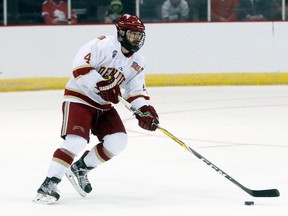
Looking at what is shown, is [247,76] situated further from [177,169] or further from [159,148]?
[177,169]

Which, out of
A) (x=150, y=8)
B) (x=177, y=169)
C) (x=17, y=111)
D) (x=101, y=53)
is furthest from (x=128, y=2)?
(x=101, y=53)

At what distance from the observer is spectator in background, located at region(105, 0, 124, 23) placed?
11.6m

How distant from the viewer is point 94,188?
225 inches

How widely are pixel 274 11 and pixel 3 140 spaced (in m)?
5.02

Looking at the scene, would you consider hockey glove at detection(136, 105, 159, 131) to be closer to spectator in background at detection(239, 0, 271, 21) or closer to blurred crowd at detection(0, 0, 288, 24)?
blurred crowd at detection(0, 0, 288, 24)

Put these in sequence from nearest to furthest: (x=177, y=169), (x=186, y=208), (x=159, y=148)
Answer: (x=186, y=208)
(x=177, y=169)
(x=159, y=148)

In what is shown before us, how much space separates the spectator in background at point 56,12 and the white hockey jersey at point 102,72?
6014 mm

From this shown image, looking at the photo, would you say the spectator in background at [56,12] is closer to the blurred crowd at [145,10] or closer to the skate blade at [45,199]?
the blurred crowd at [145,10]

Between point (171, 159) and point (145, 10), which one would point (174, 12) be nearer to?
point (145, 10)

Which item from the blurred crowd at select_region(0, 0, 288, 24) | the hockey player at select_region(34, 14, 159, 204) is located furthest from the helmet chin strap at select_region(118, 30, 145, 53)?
the blurred crowd at select_region(0, 0, 288, 24)

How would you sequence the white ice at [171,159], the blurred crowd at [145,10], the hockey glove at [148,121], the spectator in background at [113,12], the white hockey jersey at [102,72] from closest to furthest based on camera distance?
the white ice at [171,159], the white hockey jersey at [102,72], the hockey glove at [148,121], the blurred crowd at [145,10], the spectator in background at [113,12]

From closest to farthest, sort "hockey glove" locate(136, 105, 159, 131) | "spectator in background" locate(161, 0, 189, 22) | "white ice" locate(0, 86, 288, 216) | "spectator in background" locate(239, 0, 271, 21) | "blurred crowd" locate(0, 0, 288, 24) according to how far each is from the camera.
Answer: "white ice" locate(0, 86, 288, 216), "hockey glove" locate(136, 105, 159, 131), "blurred crowd" locate(0, 0, 288, 24), "spectator in background" locate(161, 0, 189, 22), "spectator in background" locate(239, 0, 271, 21)

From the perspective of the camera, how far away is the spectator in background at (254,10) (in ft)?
38.7

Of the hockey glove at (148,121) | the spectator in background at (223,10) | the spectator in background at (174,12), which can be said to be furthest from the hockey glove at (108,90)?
the spectator in background at (223,10)
